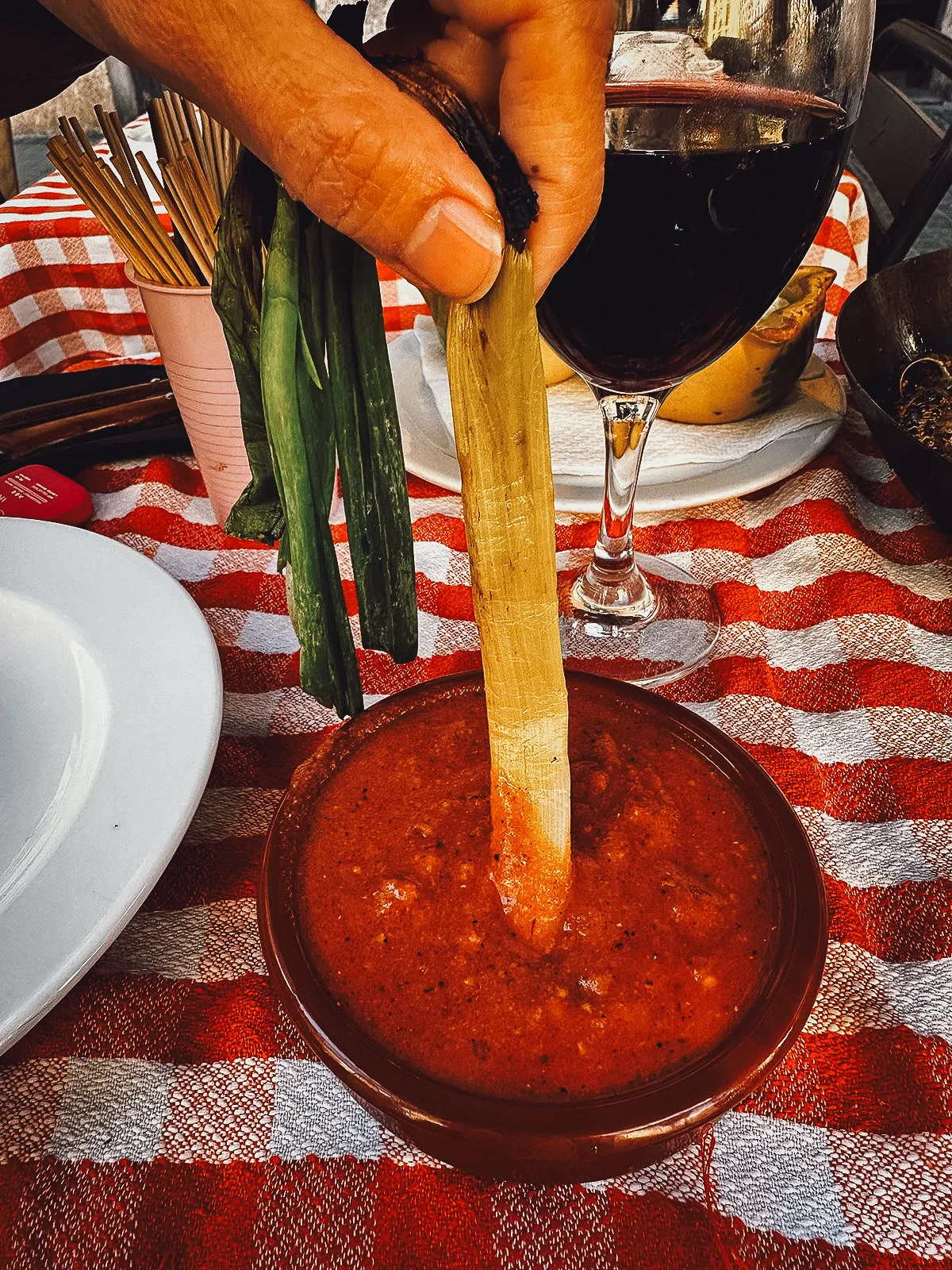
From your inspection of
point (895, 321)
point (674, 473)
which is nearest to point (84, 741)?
point (674, 473)

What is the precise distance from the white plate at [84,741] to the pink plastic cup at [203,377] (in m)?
0.12

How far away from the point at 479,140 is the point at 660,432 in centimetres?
51

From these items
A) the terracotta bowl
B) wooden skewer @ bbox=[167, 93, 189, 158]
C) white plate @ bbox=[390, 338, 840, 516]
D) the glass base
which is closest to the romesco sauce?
the terracotta bowl

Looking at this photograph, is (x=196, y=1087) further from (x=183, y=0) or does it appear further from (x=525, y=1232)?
(x=183, y=0)

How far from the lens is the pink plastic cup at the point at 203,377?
54cm


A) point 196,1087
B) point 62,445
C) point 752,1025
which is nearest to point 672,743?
point 752,1025

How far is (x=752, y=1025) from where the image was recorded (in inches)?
10.5

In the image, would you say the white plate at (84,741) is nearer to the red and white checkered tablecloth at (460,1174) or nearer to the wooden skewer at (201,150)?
the red and white checkered tablecloth at (460,1174)

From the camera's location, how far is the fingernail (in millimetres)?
180

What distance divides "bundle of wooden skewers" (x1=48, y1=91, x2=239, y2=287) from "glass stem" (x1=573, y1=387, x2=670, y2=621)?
252mm

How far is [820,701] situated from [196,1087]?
0.36 m

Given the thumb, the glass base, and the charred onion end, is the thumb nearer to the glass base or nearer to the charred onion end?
the charred onion end

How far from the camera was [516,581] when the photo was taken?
0.85 ft

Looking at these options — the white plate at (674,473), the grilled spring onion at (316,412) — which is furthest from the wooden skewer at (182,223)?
the grilled spring onion at (316,412)
